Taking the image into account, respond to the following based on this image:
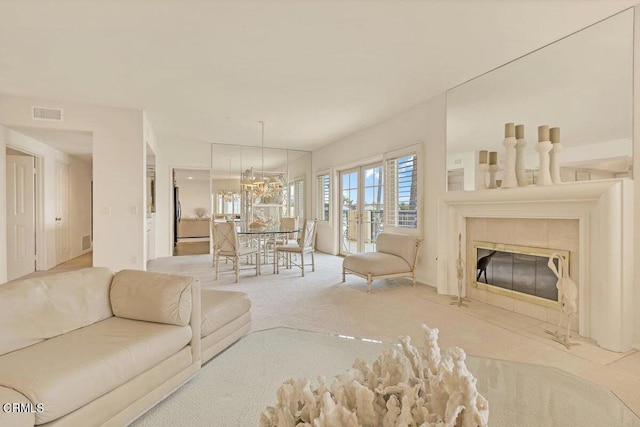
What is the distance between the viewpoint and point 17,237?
551cm

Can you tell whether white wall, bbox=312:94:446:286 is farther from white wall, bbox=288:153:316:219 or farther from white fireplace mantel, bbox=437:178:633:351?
white wall, bbox=288:153:316:219

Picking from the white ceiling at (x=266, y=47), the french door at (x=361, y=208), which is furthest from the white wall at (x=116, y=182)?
the french door at (x=361, y=208)

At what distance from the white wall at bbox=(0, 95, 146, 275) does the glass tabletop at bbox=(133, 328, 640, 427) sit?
368 cm

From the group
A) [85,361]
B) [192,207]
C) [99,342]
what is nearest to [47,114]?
[99,342]

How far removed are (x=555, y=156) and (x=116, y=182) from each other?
5.69 metres

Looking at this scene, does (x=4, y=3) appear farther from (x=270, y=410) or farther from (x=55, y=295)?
(x=270, y=410)

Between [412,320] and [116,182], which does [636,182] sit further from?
[116,182]

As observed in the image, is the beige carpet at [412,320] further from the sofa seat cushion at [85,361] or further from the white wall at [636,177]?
the sofa seat cushion at [85,361]

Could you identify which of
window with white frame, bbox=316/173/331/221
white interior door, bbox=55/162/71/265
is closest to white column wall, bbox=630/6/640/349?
window with white frame, bbox=316/173/331/221

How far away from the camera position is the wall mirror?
2.55 metres

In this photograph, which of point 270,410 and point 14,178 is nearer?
point 270,410

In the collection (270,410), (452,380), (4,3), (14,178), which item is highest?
(4,3)

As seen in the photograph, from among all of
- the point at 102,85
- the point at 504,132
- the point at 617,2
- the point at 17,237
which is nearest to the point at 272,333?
the point at 504,132

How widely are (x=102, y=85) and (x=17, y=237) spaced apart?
11.8ft
